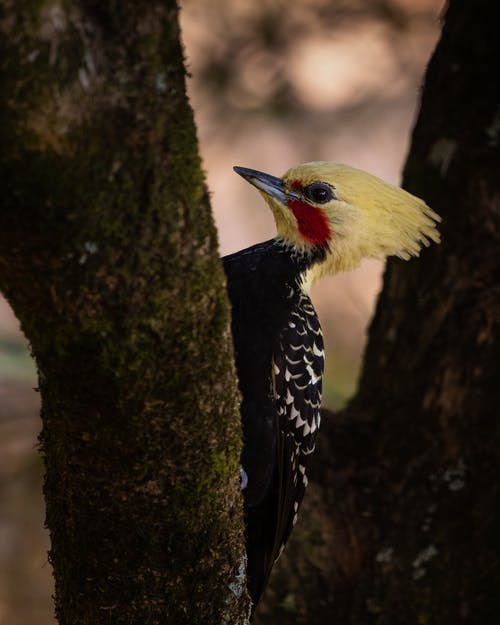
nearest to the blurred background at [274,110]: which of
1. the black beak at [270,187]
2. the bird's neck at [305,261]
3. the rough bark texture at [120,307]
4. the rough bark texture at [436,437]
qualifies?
the rough bark texture at [436,437]

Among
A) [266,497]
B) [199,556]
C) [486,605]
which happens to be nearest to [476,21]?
[266,497]

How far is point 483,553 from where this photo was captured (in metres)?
3.48

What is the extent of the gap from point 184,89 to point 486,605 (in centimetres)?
266

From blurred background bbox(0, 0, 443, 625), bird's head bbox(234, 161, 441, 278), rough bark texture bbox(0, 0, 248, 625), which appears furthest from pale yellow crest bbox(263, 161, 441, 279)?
blurred background bbox(0, 0, 443, 625)

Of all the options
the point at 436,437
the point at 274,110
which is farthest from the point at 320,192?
the point at 274,110

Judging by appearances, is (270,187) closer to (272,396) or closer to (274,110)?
(272,396)

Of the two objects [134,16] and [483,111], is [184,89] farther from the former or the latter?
[483,111]

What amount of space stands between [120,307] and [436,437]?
2.35 metres

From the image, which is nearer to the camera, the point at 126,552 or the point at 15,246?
the point at 15,246

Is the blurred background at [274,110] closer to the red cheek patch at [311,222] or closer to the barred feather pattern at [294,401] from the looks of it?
the red cheek patch at [311,222]

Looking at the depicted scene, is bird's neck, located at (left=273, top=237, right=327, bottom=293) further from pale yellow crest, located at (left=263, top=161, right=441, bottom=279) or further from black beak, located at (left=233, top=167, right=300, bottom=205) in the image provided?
black beak, located at (left=233, top=167, right=300, bottom=205)

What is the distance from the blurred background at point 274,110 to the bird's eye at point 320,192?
2.74 meters

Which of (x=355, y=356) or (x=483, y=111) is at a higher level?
(x=355, y=356)

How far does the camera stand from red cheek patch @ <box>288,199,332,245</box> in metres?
3.43
